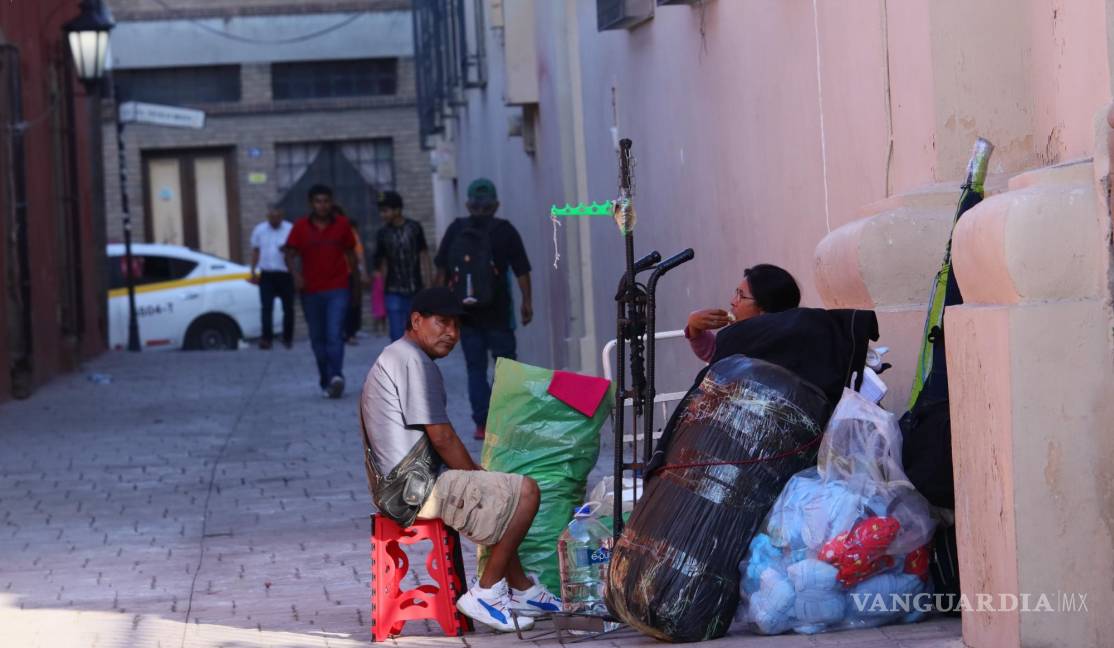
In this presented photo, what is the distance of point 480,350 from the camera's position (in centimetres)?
1122

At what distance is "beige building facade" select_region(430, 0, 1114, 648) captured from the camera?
4.47m

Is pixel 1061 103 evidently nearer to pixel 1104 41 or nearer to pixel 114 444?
pixel 1104 41

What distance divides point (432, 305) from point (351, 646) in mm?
1166

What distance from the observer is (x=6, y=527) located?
337 inches

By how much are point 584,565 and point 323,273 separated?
878cm

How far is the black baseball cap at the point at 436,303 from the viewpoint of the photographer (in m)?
5.94

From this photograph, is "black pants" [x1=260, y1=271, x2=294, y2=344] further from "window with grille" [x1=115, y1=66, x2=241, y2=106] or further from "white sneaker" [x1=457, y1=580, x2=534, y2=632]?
"white sneaker" [x1=457, y1=580, x2=534, y2=632]

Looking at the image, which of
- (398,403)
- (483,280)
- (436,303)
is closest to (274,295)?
(483,280)

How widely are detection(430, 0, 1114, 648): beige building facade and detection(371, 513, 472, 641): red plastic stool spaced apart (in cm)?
172

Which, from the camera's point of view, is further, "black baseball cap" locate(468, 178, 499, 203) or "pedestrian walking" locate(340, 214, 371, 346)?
"pedestrian walking" locate(340, 214, 371, 346)

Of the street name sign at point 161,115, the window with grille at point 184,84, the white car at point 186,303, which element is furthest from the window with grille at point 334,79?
the street name sign at point 161,115

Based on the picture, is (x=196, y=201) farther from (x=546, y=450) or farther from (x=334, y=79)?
(x=546, y=450)

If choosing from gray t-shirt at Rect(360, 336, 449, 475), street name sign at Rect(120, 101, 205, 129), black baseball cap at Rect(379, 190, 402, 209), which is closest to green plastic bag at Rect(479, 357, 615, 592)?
gray t-shirt at Rect(360, 336, 449, 475)

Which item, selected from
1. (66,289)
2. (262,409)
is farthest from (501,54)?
(66,289)
